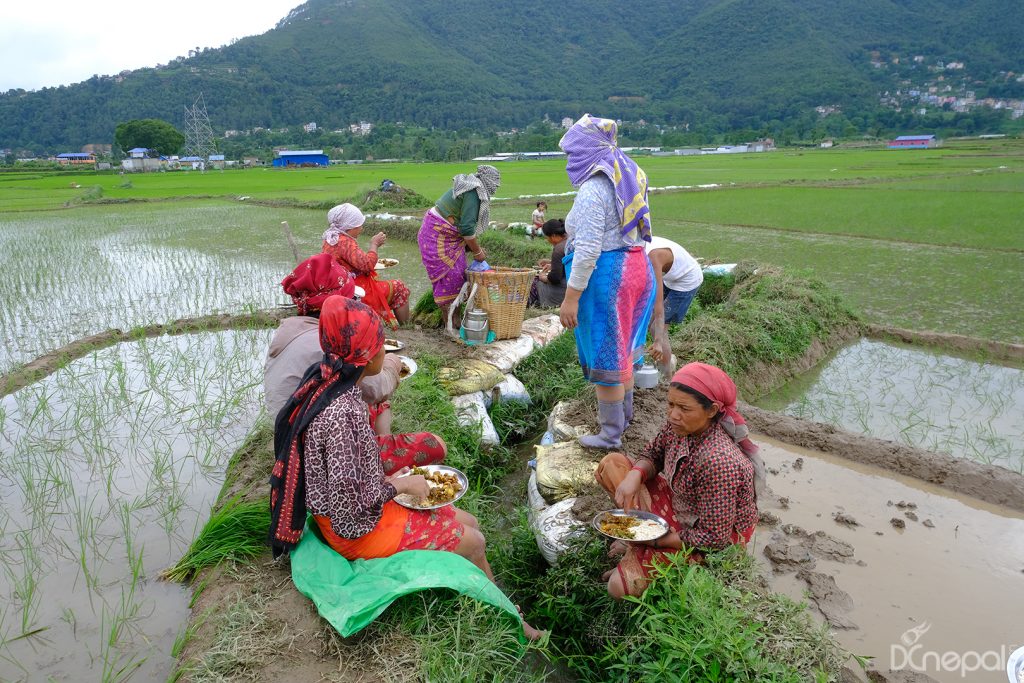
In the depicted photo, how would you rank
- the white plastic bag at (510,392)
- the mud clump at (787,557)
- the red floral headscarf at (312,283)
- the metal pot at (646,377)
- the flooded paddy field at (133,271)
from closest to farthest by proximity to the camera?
the mud clump at (787,557) → the red floral headscarf at (312,283) → the metal pot at (646,377) → the white plastic bag at (510,392) → the flooded paddy field at (133,271)

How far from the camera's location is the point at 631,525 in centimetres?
228

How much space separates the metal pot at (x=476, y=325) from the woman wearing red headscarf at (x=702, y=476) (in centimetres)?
233

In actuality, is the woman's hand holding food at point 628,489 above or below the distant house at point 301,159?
below

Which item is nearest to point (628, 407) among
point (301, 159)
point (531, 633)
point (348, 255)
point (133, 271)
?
point (531, 633)

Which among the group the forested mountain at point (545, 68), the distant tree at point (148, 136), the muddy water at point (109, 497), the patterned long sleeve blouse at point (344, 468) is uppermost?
the forested mountain at point (545, 68)

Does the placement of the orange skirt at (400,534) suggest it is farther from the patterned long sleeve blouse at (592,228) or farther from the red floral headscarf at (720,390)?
the patterned long sleeve blouse at (592,228)

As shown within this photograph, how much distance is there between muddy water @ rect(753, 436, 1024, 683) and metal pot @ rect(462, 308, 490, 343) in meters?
2.10

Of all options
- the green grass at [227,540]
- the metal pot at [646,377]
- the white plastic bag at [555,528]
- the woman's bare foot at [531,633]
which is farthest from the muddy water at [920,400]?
the green grass at [227,540]

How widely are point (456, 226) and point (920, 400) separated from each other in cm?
356

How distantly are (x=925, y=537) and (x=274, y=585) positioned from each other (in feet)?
9.17

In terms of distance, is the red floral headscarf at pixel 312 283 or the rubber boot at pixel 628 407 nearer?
the rubber boot at pixel 628 407

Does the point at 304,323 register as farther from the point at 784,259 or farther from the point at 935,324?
the point at 784,259

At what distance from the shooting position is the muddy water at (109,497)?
2.22 meters

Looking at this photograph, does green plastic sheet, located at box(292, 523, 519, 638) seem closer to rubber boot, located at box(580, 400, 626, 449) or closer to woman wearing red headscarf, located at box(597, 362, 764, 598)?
woman wearing red headscarf, located at box(597, 362, 764, 598)
